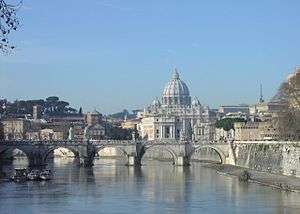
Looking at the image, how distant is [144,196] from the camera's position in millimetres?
39938

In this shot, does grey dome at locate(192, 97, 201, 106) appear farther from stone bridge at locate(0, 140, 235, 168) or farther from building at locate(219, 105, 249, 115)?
stone bridge at locate(0, 140, 235, 168)

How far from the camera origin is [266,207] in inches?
1331

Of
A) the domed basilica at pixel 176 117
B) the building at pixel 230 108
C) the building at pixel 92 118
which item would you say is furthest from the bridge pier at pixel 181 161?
the building at pixel 230 108

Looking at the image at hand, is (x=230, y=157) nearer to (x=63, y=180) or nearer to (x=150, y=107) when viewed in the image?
(x=63, y=180)

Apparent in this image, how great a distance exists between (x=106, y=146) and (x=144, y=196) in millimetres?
33515

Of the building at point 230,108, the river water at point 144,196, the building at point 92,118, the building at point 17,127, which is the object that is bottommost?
the river water at point 144,196

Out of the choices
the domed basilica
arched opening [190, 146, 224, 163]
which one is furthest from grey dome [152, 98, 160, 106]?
arched opening [190, 146, 224, 163]

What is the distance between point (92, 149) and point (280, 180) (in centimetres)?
2982

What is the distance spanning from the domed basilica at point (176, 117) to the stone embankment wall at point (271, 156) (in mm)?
46492

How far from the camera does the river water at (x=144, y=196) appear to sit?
3366 centimetres

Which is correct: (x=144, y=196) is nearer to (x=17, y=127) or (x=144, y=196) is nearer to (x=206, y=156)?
(x=206, y=156)

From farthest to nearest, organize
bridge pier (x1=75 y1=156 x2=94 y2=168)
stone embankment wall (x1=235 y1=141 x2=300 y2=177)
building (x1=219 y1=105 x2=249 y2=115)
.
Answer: building (x1=219 y1=105 x2=249 y2=115), bridge pier (x1=75 y1=156 x2=94 y2=168), stone embankment wall (x1=235 y1=141 x2=300 y2=177)

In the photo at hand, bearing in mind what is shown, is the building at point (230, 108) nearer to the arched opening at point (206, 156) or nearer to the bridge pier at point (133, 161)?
the arched opening at point (206, 156)

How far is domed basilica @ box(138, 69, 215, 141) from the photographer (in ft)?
437
